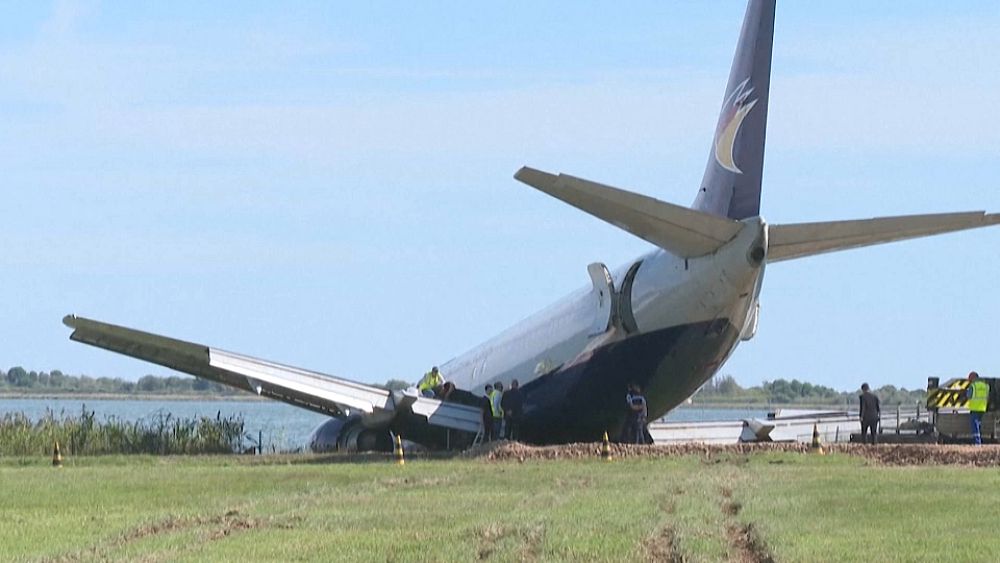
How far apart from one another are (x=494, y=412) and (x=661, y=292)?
5.05 meters

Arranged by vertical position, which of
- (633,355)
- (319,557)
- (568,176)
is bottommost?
(319,557)

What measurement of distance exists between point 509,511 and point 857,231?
9.41m

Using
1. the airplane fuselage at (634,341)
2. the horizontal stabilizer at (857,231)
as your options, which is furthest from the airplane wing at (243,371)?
the horizontal stabilizer at (857,231)

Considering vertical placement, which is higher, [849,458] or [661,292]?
[661,292]

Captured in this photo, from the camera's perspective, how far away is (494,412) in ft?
108

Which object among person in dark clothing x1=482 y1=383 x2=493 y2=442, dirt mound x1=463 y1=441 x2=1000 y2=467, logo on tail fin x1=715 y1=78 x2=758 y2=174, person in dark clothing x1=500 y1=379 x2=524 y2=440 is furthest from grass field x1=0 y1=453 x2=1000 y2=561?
person in dark clothing x1=482 y1=383 x2=493 y2=442

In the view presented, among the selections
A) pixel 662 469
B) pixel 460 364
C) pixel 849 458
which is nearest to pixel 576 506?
pixel 662 469

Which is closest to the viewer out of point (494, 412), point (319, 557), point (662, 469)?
point (319, 557)

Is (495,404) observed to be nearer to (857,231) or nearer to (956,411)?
(857,231)

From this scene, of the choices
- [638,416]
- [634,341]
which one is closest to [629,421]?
[638,416]

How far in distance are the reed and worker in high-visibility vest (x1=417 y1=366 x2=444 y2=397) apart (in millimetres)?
3919

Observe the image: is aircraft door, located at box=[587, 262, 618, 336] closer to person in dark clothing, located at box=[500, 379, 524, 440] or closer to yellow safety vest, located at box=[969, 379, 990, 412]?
person in dark clothing, located at box=[500, 379, 524, 440]

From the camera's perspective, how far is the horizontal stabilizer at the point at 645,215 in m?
23.4

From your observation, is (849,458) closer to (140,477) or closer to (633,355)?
(633,355)
